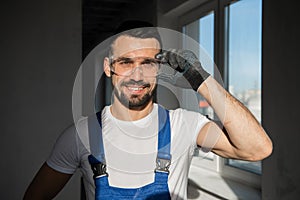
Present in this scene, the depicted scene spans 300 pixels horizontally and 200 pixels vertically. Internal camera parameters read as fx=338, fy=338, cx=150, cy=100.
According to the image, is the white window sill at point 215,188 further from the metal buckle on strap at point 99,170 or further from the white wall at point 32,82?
the metal buckle on strap at point 99,170

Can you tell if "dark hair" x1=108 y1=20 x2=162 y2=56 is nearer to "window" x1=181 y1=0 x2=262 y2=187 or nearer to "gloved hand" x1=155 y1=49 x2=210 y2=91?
"gloved hand" x1=155 y1=49 x2=210 y2=91

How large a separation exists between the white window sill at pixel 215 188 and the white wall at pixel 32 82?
0.81 m

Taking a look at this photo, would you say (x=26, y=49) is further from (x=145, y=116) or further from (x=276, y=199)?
(x=276, y=199)

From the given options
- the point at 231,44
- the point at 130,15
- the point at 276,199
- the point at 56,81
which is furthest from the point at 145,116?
the point at 130,15

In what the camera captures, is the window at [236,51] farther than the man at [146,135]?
Yes

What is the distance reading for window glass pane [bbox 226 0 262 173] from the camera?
7.05ft

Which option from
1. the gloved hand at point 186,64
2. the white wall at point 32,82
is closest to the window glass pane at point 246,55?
the white wall at point 32,82

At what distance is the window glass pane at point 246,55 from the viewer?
2148 millimetres

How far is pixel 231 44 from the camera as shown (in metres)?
2.46

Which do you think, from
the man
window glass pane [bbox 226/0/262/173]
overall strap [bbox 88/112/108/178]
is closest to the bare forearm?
the man

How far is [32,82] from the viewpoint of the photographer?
84.1 inches

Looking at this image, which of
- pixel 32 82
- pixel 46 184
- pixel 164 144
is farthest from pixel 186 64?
pixel 32 82

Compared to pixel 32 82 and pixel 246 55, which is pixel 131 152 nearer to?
pixel 32 82

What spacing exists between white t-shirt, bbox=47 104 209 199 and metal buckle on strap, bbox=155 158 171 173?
14 millimetres
